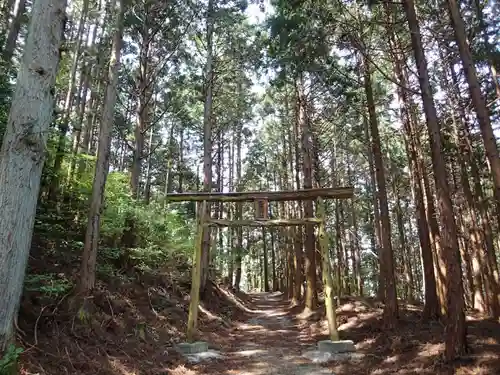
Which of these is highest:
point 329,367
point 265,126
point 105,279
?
point 265,126

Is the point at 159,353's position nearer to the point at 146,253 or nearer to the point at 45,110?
the point at 146,253

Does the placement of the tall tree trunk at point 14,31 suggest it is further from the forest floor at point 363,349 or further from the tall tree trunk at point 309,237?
the forest floor at point 363,349

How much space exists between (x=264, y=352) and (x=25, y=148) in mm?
7399

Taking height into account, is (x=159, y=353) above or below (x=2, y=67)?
below

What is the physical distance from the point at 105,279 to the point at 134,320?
153 centimetres

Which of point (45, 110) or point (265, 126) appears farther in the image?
point (265, 126)

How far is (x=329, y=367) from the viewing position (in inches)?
304

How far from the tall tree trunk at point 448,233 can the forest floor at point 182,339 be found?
34 cm

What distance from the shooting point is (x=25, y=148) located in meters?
4.64

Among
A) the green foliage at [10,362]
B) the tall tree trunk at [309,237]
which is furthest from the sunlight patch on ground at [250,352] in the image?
the green foliage at [10,362]

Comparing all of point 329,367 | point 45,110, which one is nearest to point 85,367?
point 45,110

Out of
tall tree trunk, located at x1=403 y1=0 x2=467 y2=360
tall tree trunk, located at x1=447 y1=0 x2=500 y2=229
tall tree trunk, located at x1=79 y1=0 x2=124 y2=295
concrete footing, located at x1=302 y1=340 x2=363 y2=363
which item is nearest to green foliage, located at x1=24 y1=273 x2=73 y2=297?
tall tree trunk, located at x1=79 y1=0 x2=124 y2=295

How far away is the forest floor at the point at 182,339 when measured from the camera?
554 centimetres

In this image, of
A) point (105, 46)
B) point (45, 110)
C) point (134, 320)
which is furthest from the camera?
point (105, 46)
